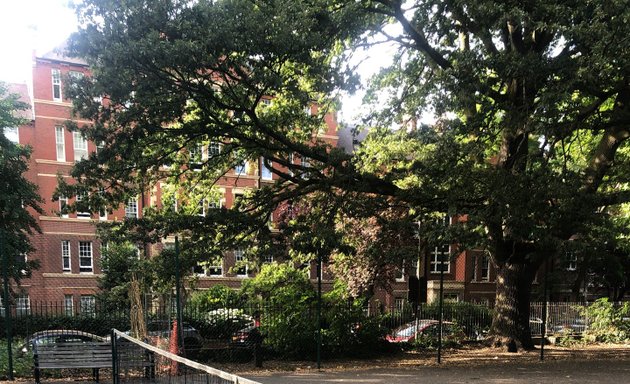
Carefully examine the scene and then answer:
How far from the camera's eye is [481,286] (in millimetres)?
44125

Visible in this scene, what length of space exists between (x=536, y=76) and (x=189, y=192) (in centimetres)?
1027

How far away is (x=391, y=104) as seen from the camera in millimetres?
12594

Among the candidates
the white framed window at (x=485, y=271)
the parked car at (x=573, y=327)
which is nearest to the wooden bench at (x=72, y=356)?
the parked car at (x=573, y=327)

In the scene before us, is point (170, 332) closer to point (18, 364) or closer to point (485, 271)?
point (18, 364)

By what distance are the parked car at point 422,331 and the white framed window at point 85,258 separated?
27.2m

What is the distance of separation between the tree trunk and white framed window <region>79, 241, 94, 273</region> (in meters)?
29.9

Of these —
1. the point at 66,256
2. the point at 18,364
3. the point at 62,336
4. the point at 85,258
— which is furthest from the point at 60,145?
the point at 18,364

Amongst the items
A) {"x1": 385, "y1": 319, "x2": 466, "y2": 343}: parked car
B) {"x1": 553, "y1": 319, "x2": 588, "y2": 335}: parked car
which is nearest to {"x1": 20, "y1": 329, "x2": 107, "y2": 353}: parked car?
Answer: {"x1": 385, "y1": 319, "x2": 466, "y2": 343}: parked car

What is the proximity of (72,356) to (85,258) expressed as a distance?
28995 mm

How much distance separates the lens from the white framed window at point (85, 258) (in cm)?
3422

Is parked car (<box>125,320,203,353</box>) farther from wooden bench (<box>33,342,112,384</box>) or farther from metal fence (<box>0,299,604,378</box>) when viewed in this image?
wooden bench (<box>33,342,112,384</box>)

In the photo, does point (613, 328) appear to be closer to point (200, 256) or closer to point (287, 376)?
point (287, 376)

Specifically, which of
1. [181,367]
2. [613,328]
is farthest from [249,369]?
[613,328]

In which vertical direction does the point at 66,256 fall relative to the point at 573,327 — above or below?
above
